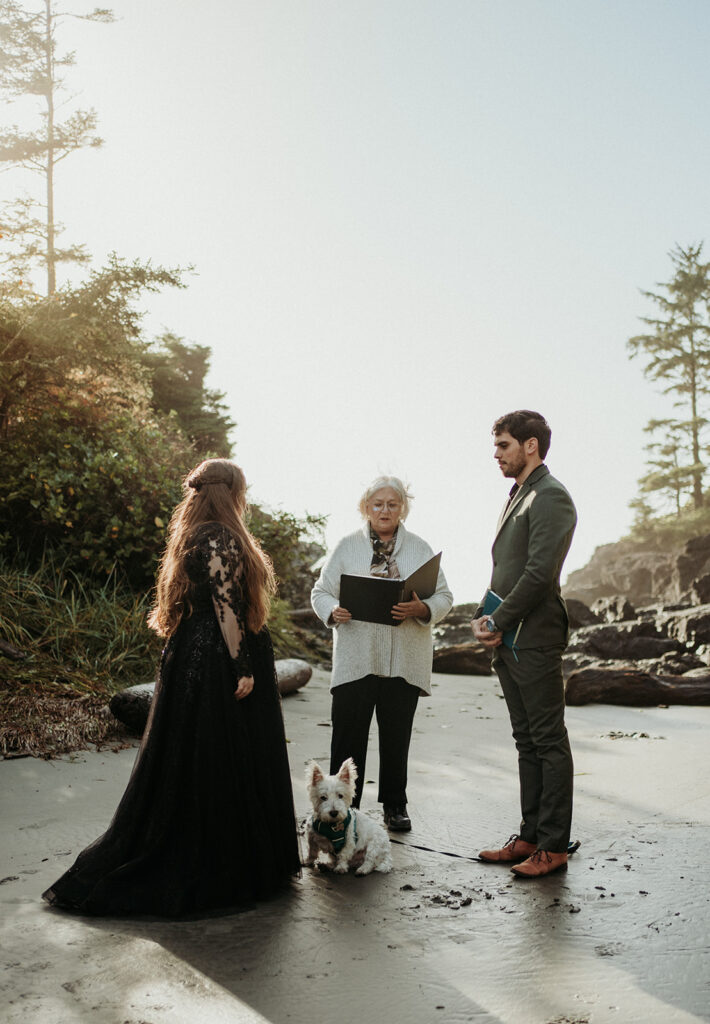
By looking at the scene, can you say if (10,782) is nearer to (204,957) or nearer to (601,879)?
(204,957)

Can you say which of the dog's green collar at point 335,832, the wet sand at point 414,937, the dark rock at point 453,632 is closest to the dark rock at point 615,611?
the dark rock at point 453,632

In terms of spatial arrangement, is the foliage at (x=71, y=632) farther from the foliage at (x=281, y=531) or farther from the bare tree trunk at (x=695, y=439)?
the bare tree trunk at (x=695, y=439)

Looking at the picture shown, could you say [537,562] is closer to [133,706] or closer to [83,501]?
[133,706]

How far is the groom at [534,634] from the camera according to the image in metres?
4.14

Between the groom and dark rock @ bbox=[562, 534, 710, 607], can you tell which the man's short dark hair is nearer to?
the groom

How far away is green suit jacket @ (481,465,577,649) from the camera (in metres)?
4.14

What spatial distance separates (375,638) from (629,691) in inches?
260

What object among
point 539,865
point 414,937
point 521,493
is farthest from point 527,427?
point 414,937

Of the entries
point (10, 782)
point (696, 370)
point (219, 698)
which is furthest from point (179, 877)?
point (696, 370)

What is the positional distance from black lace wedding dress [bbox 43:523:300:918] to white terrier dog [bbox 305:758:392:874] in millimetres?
152

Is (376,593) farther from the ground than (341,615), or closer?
farther from the ground

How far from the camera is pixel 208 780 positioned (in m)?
3.85

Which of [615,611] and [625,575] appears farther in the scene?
[625,575]

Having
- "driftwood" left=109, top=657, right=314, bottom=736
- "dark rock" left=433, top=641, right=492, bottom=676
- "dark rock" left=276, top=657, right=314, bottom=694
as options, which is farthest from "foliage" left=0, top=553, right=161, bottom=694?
"dark rock" left=433, top=641, right=492, bottom=676
